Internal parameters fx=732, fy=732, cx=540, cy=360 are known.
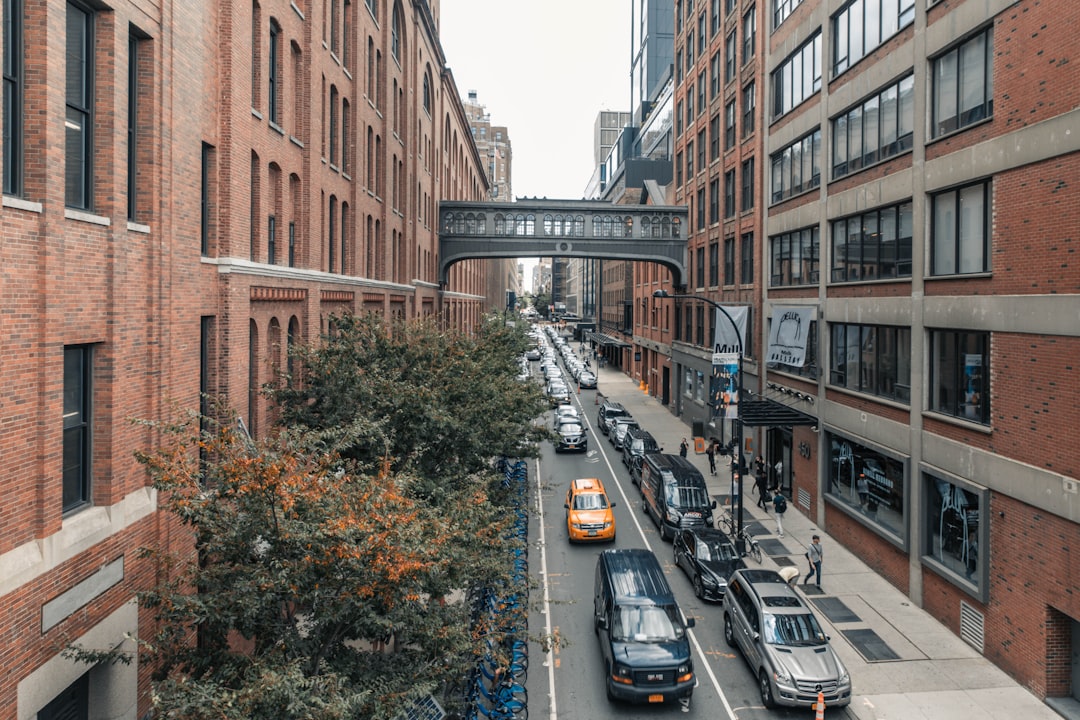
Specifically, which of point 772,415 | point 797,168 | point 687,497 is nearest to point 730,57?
point 797,168

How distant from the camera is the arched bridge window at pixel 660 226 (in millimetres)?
50844

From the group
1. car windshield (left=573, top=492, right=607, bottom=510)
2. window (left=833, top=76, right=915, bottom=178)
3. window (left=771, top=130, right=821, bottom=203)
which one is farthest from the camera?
window (left=771, top=130, right=821, bottom=203)

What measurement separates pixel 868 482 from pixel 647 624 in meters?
11.6

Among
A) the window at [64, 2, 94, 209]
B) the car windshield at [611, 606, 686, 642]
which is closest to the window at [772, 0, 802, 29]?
the car windshield at [611, 606, 686, 642]

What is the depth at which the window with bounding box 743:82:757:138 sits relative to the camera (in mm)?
35656

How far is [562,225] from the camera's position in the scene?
52.2m

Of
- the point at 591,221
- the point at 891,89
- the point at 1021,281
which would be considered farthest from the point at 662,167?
the point at 1021,281

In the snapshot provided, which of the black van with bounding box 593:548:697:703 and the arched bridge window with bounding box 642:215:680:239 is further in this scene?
the arched bridge window with bounding box 642:215:680:239

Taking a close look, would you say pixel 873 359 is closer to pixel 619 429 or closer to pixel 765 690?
pixel 765 690

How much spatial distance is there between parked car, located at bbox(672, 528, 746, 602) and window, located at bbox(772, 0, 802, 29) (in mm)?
21777

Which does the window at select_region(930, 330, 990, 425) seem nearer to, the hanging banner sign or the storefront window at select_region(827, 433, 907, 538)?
the storefront window at select_region(827, 433, 907, 538)

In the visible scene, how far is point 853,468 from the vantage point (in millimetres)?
24438

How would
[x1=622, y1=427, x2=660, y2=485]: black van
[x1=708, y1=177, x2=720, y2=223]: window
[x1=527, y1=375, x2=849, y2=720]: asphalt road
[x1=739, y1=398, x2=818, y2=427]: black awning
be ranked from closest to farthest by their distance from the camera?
1. [x1=527, y1=375, x2=849, y2=720]: asphalt road
2. [x1=739, y1=398, x2=818, y2=427]: black awning
3. [x1=622, y1=427, x2=660, y2=485]: black van
4. [x1=708, y1=177, x2=720, y2=223]: window

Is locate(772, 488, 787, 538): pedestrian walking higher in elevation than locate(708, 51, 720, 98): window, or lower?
lower
